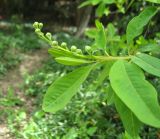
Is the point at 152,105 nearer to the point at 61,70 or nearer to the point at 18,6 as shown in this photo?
the point at 61,70

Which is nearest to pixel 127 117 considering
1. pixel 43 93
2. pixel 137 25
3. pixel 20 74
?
pixel 137 25

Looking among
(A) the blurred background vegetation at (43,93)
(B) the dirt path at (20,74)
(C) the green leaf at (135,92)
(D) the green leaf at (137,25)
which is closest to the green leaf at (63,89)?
(C) the green leaf at (135,92)

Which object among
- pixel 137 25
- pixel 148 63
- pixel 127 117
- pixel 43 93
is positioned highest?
pixel 137 25

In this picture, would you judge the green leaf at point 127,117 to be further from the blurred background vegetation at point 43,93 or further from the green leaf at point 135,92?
the blurred background vegetation at point 43,93

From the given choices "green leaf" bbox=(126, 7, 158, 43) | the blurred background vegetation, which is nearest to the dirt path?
the blurred background vegetation

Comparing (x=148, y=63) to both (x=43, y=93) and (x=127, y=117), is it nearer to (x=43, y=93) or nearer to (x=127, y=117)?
(x=127, y=117)

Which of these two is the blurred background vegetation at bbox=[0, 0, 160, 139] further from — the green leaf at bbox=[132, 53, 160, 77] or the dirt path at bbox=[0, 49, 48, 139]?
the green leaf at bbox=[132, 53, 160, 77]

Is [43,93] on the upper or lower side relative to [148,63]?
lower
